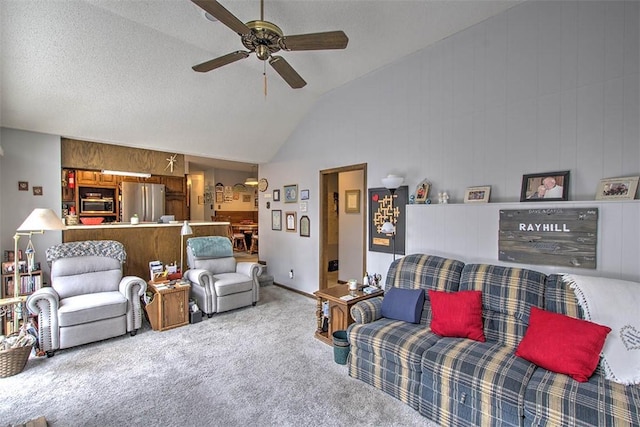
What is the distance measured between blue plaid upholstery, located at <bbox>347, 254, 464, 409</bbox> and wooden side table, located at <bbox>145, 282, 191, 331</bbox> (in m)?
2.35

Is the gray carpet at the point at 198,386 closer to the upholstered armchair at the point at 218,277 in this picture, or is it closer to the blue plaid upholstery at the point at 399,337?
the blue plaid upholstery at the point at 399,337

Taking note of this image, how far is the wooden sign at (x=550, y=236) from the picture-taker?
7.52 feet

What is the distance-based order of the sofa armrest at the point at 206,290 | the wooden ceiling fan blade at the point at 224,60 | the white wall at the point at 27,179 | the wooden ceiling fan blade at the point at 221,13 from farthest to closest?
the sofa armrest at the point at 206,290 → the white wall at the point at 27,179 → the wooden ceiling fan blade at the point at 224,60 → the wooden ceiling fan blade at the point at 221,13

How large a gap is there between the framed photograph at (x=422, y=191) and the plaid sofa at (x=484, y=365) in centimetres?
73

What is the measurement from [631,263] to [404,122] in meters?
2.45

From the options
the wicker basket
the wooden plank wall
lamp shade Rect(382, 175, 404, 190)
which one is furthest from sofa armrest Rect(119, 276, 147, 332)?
the wooden plank wall

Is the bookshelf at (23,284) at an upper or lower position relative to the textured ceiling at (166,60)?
lower

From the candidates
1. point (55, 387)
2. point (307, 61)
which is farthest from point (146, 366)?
point (307, 61)

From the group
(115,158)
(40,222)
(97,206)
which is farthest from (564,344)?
(97,206)

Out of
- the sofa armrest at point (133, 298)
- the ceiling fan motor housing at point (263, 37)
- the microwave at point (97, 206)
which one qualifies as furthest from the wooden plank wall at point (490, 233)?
the microwave at point (97, 206)

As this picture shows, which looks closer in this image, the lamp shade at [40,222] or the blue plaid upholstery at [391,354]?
the blue plaid upholstery at [391,354]

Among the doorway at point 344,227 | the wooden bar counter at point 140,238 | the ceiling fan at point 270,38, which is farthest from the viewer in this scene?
the doorway at point 344,227

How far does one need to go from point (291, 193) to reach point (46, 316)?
3617 millimetres

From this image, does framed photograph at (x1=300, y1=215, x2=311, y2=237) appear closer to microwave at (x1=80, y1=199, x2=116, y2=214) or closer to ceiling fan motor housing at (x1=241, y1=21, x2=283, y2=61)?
ceiling fan motor housing at (x1=241, y1=21, x2=283, y2=61)
